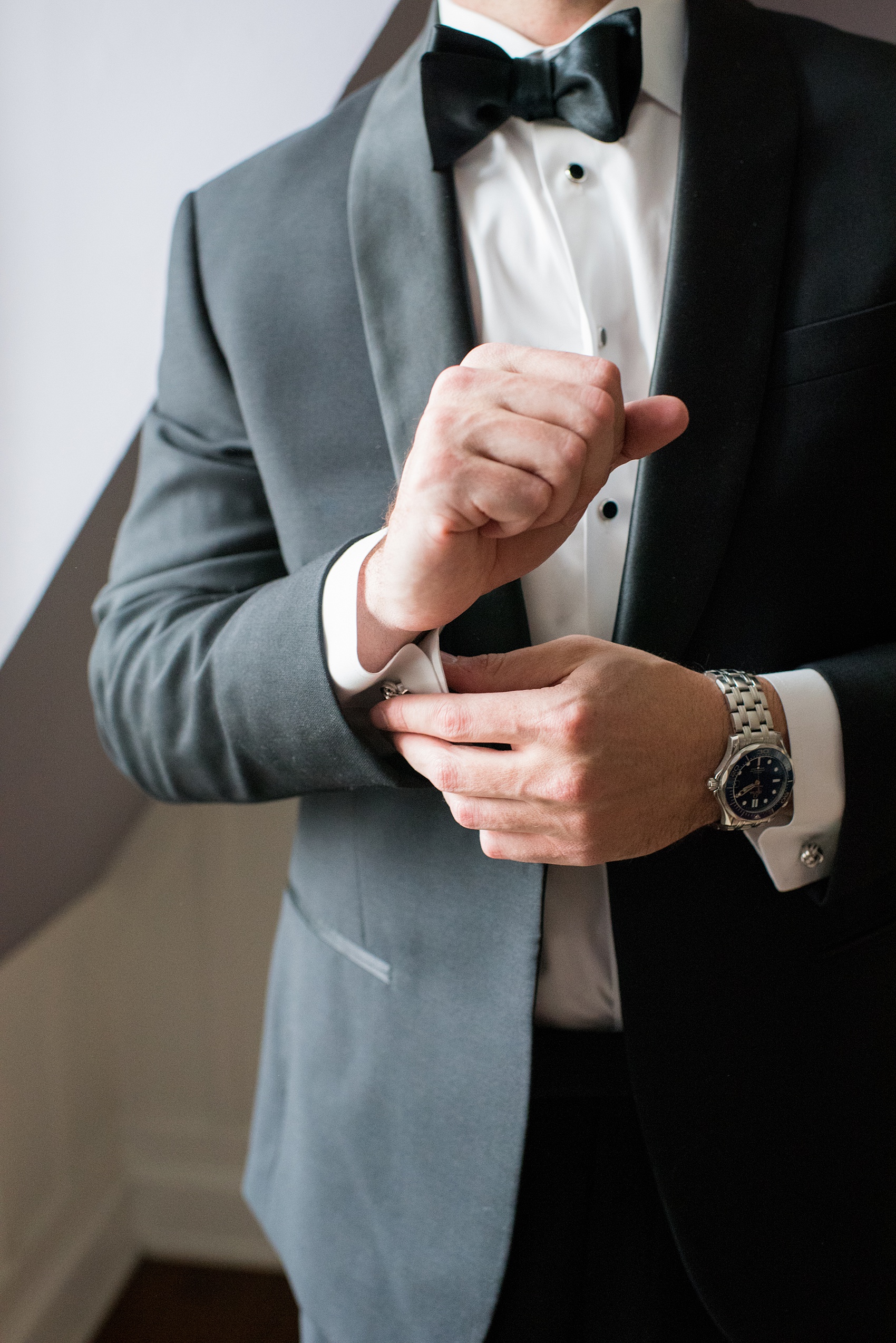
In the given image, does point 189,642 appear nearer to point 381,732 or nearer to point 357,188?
point 381,732

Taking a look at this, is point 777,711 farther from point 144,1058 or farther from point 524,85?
point 144,1058

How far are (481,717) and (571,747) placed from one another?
0.22ft

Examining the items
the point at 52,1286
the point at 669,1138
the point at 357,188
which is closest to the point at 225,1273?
the point at 52,1286

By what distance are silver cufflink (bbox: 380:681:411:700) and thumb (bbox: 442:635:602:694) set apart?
0.15 ft

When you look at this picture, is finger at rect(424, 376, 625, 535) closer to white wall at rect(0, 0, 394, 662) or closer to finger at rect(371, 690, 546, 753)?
finger at rect(371, 690, 546, 753)

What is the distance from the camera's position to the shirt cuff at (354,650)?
2.52 feet

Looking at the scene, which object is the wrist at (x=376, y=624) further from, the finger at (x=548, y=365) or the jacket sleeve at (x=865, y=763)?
the jacket sleeve at (x=865, y=763)

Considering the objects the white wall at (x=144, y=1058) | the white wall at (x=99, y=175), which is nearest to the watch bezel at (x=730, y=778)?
the white wall at (x=99, y=175)

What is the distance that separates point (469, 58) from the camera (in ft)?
2.84

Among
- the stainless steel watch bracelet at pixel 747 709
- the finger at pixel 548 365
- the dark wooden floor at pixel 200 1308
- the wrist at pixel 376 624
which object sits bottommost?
the dark wooden floor at pixel 200 1308

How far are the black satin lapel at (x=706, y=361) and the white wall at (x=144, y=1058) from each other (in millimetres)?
1148

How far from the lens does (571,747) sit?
710 mm

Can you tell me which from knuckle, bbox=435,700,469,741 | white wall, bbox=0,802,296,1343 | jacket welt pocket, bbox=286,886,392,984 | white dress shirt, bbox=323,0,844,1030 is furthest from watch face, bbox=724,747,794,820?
white wall, bbox=0,802,296,1343

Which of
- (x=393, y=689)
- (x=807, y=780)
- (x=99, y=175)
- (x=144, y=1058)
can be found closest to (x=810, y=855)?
(x=807, y=780)
